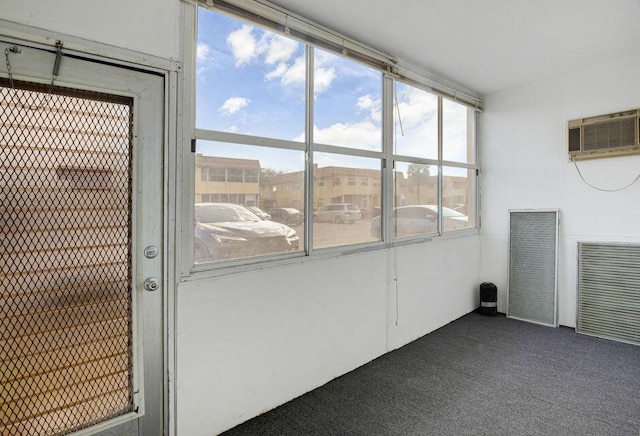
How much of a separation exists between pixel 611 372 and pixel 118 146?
3.95 metres

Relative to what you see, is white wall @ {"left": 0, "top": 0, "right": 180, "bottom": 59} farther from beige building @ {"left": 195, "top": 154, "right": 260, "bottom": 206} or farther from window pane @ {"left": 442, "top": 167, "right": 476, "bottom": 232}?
window pane @ {"left": 442, "top": 167, "right": 476, "bottom": 232}

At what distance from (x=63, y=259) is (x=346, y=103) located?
221 cm

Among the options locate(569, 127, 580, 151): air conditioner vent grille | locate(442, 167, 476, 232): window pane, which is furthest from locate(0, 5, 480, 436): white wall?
locate(569, 127, 580, 151): air conditioner vent grille

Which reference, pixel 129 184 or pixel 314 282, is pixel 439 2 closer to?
pixel 314 282

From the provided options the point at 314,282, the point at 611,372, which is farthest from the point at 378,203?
the point at 611,372

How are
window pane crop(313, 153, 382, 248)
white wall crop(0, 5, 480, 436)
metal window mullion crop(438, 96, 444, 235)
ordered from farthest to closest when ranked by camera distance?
metal window mullion crop(438, 96, 444, 235) → window pane crop(313, 153, 382, 248) → white wall crop(0, 5, 480, 436)

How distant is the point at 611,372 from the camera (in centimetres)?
272

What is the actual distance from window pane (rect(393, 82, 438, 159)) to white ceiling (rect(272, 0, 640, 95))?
0.92 feet

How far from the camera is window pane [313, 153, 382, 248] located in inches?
102

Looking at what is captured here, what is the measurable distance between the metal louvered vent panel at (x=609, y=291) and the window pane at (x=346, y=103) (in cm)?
266

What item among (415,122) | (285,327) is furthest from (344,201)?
(415,122)

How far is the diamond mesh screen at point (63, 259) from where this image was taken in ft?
4.83

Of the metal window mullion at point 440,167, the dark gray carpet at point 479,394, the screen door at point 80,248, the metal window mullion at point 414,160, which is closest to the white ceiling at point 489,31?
the metal window mullion at point 440,167

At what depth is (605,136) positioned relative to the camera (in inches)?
134
